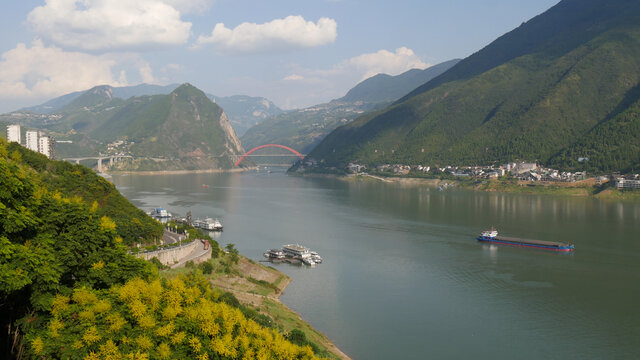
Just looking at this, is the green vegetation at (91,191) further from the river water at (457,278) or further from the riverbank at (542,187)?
the riverbank at (542,187)

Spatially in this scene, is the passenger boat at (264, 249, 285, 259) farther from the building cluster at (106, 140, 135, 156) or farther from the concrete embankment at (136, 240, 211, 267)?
the building cluster at (106, 140, 135, 156)

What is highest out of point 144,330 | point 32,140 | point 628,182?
point 32,140

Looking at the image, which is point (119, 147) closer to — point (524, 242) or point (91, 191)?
point (91, 191)

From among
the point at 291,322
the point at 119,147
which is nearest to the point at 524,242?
the point at 291,322

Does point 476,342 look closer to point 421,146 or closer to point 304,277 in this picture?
point 304,277

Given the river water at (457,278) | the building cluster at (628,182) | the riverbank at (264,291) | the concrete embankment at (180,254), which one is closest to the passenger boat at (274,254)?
the river water at (457,278)

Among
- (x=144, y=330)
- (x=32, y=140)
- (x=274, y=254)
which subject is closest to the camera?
(x=144, y=330)
